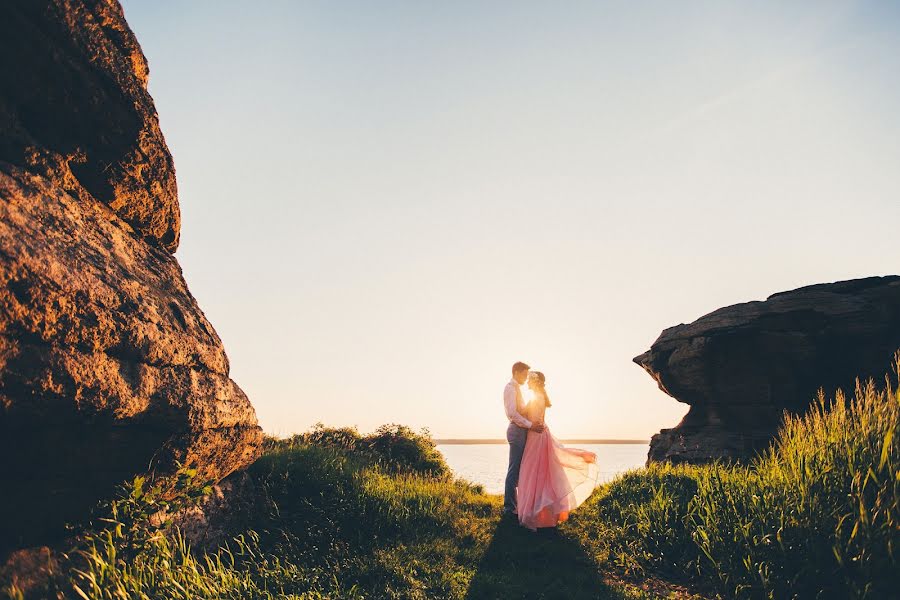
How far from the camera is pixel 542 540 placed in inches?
356

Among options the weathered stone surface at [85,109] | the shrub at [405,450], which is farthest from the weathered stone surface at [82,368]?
the shrub at [405,450]

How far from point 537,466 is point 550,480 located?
0.37 meters

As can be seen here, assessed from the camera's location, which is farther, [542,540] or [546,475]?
[546,475]

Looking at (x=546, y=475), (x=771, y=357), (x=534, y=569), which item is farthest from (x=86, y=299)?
(x=771, y=357)

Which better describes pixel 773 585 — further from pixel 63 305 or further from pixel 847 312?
pixel 847 312

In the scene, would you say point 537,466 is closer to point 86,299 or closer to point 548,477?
point 548,477

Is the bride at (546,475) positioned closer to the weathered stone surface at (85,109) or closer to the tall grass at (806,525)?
the tall grass at (806,525)

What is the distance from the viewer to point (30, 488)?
4645mm

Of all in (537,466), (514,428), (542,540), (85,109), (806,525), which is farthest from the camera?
(514,428)

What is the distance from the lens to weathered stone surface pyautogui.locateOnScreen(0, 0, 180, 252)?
5.11 meters

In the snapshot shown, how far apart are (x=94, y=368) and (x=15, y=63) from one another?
319cm

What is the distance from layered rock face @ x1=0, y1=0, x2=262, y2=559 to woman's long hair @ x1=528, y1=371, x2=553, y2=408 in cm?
622

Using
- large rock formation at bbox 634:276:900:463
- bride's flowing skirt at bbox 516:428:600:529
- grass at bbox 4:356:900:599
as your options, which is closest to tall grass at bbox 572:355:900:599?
grass at bbox 4:356:900:599

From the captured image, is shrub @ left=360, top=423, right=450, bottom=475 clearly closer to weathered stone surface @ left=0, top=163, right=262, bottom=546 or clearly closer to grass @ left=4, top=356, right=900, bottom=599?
grass @ left=4, top=356, right=900, bottom=599
